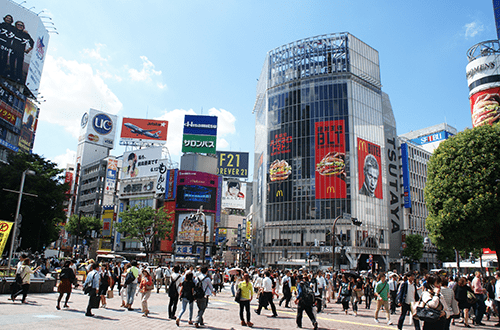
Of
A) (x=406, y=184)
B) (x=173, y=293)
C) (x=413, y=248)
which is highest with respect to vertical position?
(x=406, y=184)

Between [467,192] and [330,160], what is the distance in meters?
36.4

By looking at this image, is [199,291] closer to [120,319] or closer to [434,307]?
[120,319]

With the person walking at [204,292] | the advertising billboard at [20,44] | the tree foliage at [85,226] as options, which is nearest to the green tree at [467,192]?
the person walking at [204,292]

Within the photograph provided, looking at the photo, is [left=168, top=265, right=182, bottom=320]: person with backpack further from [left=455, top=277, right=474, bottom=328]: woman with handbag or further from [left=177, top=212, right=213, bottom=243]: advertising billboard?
[left=177, top=212, right=213, bottom=243]: advertising billboard

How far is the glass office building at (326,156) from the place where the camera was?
5966 centimetres

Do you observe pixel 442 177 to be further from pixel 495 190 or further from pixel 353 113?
pixel 353 113

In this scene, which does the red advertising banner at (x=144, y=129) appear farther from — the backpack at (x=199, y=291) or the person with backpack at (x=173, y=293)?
the backpack at (x=199, y=291)

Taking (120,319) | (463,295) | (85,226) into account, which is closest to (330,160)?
(463,295)

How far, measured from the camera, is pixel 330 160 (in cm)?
6072

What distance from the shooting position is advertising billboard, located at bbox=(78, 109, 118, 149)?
9569 cm

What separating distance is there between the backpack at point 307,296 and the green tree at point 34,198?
33.6 m

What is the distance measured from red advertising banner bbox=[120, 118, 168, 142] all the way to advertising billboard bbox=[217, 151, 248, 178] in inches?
663

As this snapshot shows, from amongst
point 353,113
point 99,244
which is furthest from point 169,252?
point 353,113

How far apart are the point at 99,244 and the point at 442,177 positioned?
237ft
